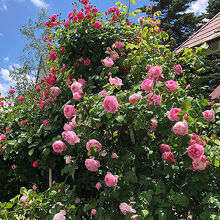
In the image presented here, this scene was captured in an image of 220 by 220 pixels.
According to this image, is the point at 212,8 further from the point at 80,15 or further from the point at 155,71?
the point at 155,71

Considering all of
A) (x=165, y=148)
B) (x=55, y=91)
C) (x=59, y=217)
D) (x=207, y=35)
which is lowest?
(x=59, y=217)

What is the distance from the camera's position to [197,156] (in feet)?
5.06

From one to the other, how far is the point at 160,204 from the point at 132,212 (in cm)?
20

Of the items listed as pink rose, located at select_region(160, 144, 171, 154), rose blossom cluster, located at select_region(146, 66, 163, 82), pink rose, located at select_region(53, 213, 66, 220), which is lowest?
pink rose, located at select_region(53, 213, 66, 220)

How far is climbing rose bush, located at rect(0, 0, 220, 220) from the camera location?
1.68 meters

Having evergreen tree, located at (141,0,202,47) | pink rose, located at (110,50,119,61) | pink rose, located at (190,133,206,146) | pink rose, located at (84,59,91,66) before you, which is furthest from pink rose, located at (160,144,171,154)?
evergreen tree, located at (141,0,202,47)

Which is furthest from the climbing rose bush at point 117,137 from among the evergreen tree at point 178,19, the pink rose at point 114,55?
the evergreen tree at point 178,19

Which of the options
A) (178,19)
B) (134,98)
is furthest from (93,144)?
(178,19)

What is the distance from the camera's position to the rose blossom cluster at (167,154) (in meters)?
1.88

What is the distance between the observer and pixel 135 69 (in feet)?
7.63

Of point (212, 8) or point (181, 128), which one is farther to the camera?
point (212, 8)

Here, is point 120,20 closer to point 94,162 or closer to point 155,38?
point 155,38

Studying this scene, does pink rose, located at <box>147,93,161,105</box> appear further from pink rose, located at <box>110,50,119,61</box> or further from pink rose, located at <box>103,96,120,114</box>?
pink rose, located at <box>110,50,119,61</box>

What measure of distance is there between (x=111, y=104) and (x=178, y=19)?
16.3 m
